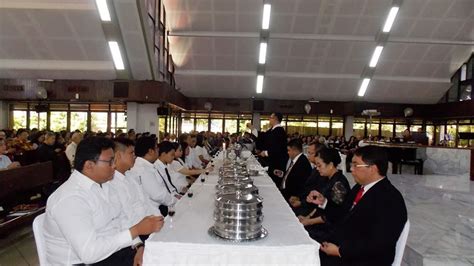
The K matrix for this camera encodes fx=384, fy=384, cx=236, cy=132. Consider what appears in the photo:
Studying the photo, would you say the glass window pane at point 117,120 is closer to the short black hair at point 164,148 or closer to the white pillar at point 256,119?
the white pillar at point 256,119

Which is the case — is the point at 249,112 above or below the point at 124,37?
below

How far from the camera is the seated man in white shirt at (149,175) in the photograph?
154 inches

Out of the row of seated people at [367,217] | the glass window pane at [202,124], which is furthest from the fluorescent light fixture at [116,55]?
the row of seated people at [367,217]

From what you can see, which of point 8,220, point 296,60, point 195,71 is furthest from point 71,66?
point 8,220

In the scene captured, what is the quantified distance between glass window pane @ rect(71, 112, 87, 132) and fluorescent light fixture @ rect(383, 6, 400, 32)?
12.5 m

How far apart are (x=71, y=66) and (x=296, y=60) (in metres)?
8.65

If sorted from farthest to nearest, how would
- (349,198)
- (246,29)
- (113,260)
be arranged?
(246,29)
(349,198)
(113,260)

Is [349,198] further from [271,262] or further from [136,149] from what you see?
[136,149]

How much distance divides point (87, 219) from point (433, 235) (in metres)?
3.95

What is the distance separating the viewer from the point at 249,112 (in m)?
19.5

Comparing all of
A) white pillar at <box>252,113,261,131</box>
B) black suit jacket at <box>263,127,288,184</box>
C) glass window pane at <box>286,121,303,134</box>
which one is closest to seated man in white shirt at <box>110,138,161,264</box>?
black suit jacket at <box>263,127,288,184</box>

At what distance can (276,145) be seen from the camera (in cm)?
643

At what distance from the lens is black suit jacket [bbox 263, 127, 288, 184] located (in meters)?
6.43

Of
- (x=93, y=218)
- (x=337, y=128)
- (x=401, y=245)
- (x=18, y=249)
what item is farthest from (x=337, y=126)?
(x=93, y=218)
